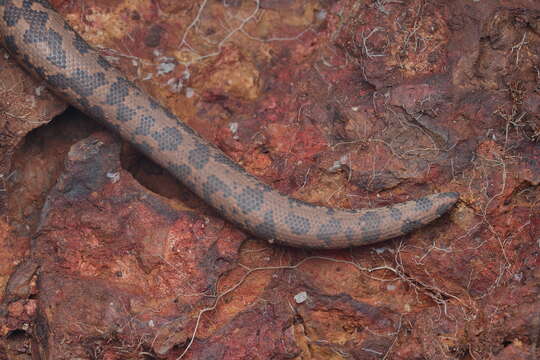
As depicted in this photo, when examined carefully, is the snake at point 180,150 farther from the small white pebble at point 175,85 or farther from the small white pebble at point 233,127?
the small white pebble at point 175,85

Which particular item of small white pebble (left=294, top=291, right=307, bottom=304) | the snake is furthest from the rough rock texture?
the snake

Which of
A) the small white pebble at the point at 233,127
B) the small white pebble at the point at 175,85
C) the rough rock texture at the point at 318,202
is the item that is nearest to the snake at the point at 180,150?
the rough rock texture at the point at 318,202

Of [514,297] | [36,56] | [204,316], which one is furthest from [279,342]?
[36,56]

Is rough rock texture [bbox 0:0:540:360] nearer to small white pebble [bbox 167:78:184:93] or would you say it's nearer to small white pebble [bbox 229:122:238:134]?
small white pebble [bbox 229:122:238:134]

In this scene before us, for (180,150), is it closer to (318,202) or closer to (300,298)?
(318,202)

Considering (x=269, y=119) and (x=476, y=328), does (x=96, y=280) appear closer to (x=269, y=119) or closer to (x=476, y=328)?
(x=269, y=119)
